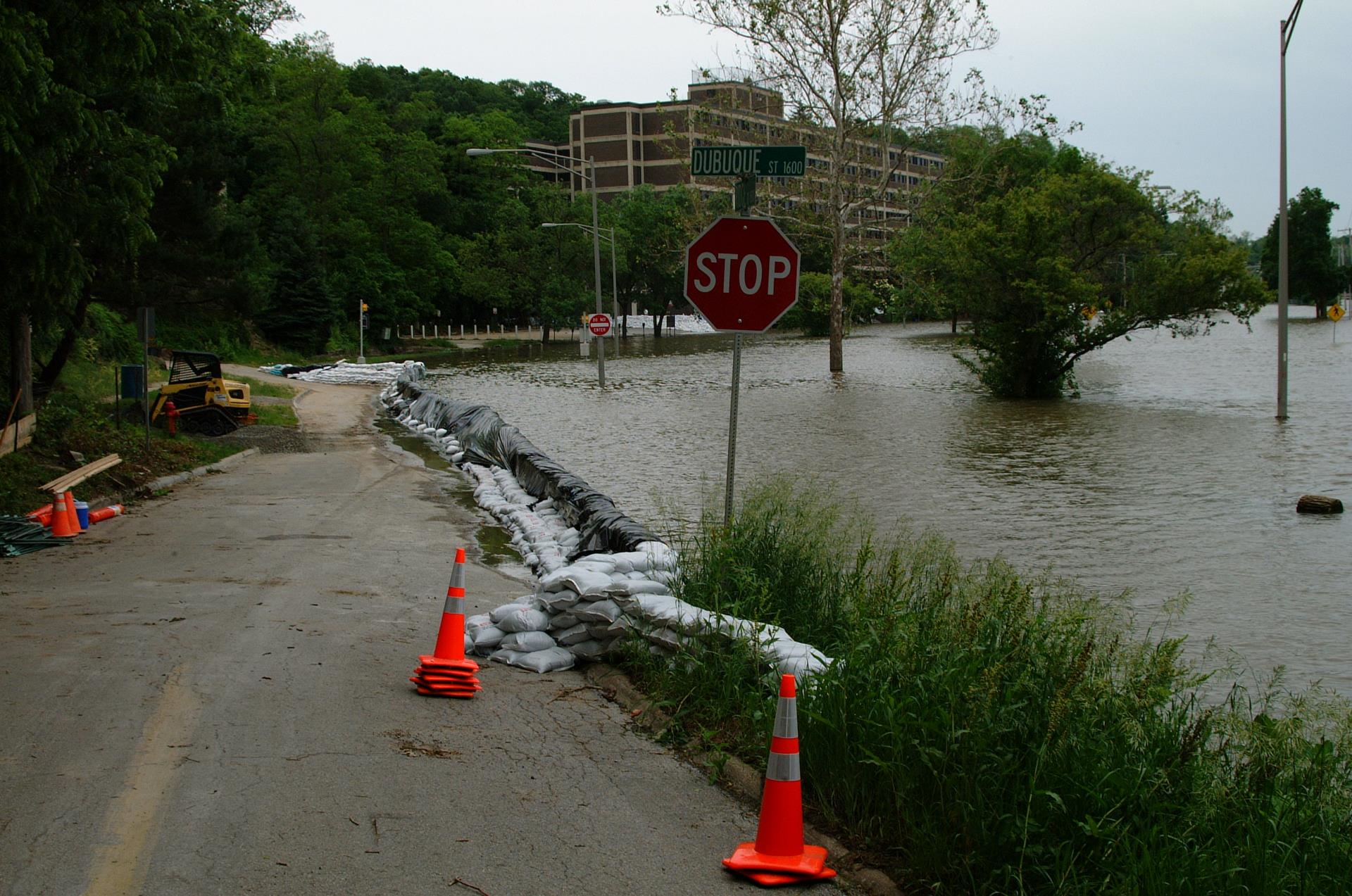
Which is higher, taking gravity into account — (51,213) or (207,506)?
(51,213)

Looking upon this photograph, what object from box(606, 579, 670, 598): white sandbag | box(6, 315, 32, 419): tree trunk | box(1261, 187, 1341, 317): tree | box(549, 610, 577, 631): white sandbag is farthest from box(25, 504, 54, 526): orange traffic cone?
box(1261, 187, 1341, 317): tree

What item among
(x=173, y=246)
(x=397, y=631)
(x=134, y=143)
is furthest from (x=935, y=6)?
(x=397, y=631)

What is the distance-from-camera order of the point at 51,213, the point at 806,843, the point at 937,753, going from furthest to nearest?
the point at 51,213
the point at 806,843
the point at 937,753

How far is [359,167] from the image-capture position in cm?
7462

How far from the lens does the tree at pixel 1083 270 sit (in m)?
33.0

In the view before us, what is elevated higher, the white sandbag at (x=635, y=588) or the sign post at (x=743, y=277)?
the sign post at (x=743, y=277)

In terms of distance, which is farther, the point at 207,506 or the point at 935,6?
the point at 935,6

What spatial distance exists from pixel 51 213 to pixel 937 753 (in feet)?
46.8

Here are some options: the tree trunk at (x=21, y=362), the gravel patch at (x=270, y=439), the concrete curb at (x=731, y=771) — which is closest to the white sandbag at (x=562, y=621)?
the concrete curb at (x=731, y=771)

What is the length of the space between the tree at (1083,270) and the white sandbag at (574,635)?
27960mm

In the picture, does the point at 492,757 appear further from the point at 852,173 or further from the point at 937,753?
the point at 852,173

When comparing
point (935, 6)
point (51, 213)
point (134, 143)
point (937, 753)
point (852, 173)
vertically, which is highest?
point (935, 6)

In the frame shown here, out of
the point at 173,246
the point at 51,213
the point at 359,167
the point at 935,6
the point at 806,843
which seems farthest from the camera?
the point at 359,167

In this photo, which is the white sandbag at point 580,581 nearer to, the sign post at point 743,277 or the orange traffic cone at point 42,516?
the sign post at point 743,277
